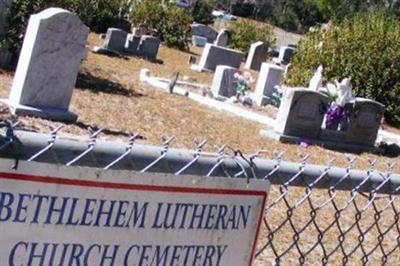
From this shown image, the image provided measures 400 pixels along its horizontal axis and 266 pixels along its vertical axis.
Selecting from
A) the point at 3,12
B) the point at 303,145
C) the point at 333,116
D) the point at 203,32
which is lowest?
the point at 303,145

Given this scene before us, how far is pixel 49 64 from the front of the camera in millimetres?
10352

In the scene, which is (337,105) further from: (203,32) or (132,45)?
(203,32)

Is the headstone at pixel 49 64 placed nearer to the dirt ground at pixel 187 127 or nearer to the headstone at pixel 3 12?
the dirt ground at pixel 187 127

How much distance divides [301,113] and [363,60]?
6.11 meters

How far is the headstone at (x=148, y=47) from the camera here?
2403 cm

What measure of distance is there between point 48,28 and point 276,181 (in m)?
7.75

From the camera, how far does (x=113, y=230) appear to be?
2.15 meters

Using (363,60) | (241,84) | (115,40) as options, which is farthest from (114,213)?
(115,40)

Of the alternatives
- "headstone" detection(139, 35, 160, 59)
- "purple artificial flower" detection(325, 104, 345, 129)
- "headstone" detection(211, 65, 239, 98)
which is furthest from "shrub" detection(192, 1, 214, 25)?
"purple artificial flower" detection(325, 104, 345, 129)

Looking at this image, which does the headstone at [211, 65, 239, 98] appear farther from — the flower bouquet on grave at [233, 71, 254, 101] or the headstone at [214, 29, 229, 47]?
the headstone at [214, 29, 229, 47]

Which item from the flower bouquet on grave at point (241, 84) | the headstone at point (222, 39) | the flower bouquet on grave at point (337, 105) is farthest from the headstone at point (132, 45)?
the flower bouquet on grave at point (337, 105)

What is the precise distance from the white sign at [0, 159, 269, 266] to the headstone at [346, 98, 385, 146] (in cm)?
1255

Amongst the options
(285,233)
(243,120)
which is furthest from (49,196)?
(243,120)

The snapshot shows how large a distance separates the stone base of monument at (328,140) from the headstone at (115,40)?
9.76m
